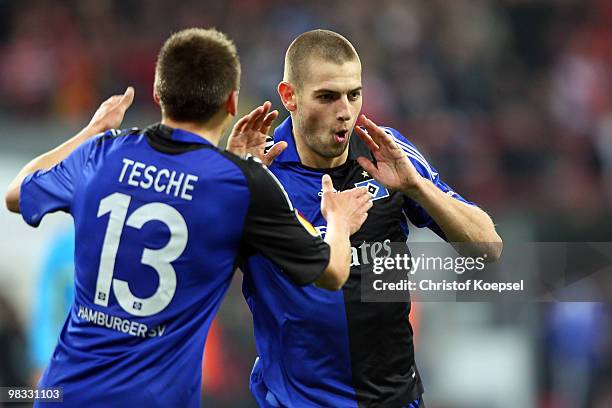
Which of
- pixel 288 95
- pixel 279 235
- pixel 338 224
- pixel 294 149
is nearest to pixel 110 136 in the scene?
pixel 279 235

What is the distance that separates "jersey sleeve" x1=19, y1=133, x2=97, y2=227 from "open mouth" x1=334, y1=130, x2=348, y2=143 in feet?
4.25

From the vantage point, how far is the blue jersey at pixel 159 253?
383cm

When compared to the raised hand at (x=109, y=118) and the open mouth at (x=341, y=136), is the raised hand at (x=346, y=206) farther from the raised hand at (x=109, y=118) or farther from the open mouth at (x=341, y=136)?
the raised hand at (x=109, y=118)

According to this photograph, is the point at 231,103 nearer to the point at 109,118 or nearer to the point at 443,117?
the point at 109,118

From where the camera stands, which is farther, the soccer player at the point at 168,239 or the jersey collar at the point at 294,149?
the jersey collar at the point at 294,149

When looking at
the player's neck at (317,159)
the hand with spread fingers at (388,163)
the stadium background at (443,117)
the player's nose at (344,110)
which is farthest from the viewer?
the stadium background at (443,117)

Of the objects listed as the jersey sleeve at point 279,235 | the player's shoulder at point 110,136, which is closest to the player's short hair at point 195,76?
the player's shoulder at point 110,136

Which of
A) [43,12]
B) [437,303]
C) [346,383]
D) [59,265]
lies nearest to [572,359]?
[437,303]

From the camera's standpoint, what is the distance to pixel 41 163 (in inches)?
168

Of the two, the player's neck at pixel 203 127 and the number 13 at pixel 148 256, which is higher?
the player's neck at pixel 203 127

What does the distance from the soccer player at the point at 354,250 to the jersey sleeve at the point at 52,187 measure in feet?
3.59

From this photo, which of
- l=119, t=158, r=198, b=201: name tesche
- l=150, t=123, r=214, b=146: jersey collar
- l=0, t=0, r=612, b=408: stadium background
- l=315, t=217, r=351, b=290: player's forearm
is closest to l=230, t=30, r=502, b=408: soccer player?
l=315, t=217, r=351, b=290: player's forearm

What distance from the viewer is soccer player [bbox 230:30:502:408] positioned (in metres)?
4.79

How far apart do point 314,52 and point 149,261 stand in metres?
1.69
